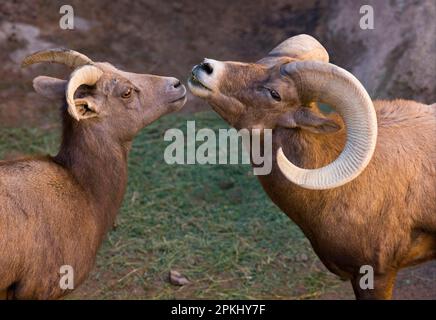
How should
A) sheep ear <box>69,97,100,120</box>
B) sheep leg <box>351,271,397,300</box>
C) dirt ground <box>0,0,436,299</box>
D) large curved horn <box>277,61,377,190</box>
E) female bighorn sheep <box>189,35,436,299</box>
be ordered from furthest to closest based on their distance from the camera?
dirt ground <box>0,0,436,299</box> < sheep ear <box>69,97,100,120</box> < sheep leg <box>351,271,397,300</box> < female bighorn sheep <box>189,35,436,299</box> < large curved horn <box>277,61,377,190</box>

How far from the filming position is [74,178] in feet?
24.1

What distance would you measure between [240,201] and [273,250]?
1112 millimetres

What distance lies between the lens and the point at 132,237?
10.1 metres

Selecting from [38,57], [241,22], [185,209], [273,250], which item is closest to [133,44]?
[241,22]

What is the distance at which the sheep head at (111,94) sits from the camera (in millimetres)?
7254

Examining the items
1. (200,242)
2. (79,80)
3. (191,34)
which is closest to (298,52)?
(79,80)

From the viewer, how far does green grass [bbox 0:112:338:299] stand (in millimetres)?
9305

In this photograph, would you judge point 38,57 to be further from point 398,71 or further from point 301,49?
point 398,71

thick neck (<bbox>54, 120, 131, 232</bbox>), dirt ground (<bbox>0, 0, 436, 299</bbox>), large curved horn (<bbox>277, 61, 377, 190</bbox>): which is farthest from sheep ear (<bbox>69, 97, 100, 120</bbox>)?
dirt ground (<bbox>0, 0, 436, 299</bbox>)

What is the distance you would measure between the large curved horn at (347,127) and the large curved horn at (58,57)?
2.04 meters

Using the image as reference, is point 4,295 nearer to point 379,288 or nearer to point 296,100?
point 296,100

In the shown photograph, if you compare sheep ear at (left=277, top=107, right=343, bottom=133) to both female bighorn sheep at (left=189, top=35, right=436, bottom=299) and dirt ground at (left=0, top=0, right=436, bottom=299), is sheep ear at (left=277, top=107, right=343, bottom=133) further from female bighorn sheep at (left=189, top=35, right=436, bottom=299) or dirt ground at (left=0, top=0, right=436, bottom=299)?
dirt ground at (left=0, top=0, right=436, bottom=299)

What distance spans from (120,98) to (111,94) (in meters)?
0.09

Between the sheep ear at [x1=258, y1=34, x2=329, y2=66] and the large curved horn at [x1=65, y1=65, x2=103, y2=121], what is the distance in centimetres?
146
